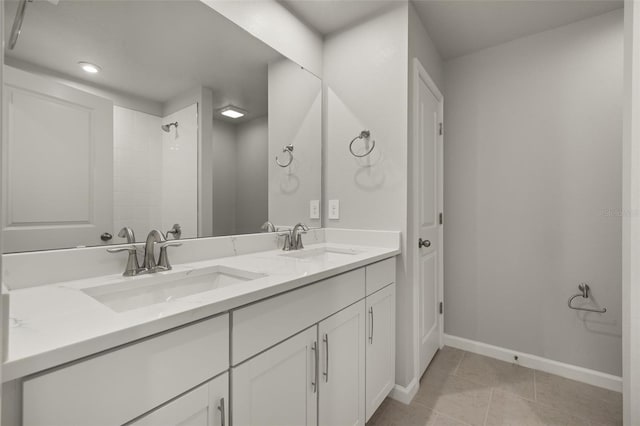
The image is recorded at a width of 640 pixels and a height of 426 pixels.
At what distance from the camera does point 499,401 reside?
1.73 metres

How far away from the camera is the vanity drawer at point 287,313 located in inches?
32.4

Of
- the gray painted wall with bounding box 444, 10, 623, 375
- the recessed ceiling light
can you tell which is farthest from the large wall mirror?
the gray painted wall with bounding box 444, 10, 623, 375


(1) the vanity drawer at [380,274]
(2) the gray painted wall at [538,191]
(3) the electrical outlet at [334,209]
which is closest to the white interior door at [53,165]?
(1) the vanity drawer at [380,274]

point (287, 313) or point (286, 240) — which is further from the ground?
point (286, 240)

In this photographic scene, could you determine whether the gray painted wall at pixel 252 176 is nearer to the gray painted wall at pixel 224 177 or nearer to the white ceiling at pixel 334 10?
the gray painted wall at pixel 224 177

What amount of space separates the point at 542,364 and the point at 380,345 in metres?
A: 1.39

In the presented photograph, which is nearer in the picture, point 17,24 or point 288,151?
point 17,24

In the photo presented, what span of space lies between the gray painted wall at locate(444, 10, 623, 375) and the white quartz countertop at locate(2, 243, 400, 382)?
1.78 metres

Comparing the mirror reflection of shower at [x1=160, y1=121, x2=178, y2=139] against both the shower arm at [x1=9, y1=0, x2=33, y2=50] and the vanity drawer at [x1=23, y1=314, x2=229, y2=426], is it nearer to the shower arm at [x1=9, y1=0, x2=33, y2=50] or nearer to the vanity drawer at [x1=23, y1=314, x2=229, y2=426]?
the shower arm at [x1=9, y1=0, x2=33, y2=50]

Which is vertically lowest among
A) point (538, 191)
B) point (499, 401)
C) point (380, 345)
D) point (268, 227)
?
point (499, 401)

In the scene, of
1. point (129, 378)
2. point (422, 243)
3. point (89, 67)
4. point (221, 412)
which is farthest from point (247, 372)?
point (422, 243)

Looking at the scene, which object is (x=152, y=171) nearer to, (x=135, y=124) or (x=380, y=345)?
(x=135, y=124)

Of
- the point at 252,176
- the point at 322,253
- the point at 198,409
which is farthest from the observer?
the point at 322,253

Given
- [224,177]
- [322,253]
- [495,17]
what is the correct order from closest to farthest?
1. [224,177]
2. [322,253]
3. [495,17]
